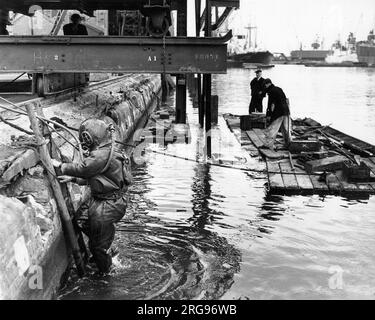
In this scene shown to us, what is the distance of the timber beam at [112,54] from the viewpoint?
32.6 feet

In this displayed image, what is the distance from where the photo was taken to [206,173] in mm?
10883

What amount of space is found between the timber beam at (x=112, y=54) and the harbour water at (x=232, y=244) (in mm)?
2271

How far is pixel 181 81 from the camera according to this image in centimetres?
1373

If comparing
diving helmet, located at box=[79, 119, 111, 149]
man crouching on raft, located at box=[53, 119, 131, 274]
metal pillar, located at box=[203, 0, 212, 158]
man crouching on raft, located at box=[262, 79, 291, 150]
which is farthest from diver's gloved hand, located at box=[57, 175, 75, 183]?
man crouching on raft, located at box=[262, 79, 291, 150]

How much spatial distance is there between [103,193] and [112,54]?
Result: 537 cm

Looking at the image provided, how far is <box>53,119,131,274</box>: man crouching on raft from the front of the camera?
517cm

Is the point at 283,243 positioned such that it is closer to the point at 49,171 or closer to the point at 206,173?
the point at 49,171

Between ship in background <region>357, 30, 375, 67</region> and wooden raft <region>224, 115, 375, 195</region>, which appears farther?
ship in background <region>357, 30, 375, 67</region>

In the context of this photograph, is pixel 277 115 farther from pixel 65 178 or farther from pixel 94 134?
pixel 65 178

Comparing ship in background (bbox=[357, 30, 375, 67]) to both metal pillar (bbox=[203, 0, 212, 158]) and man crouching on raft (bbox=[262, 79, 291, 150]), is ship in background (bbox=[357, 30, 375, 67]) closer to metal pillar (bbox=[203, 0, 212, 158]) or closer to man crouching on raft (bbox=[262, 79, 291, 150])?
man crouching on raft (bbox=[262, 79, 291, 150])

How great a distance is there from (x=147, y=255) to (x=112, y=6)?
9.94 m

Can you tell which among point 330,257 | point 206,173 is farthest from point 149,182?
point 330,257
